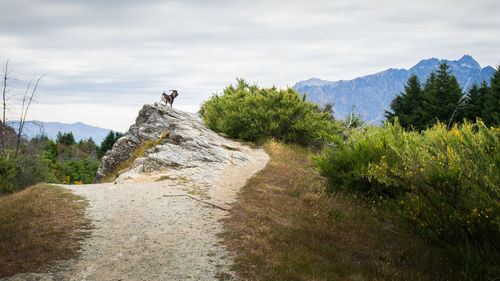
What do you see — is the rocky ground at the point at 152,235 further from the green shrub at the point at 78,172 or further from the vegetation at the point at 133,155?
the green shrub at the point at 78,172

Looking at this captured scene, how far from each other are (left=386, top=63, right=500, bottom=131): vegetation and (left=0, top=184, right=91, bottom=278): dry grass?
3212 cm

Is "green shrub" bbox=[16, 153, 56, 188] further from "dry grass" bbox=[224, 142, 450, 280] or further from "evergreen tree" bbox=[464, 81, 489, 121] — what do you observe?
"evergreen tree" bbox=[464, 81, 489, 121]

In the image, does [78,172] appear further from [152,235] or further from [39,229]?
[152,235]

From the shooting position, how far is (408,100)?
141 feet

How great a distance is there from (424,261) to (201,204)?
200 inches

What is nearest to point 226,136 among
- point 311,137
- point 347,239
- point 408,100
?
point 311,137

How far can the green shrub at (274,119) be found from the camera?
18.7 metres

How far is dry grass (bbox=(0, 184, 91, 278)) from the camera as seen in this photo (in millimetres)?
4582

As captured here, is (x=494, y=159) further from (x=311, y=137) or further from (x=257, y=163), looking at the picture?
(x=311, y=137)

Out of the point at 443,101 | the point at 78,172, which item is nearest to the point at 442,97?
the point at 443,101

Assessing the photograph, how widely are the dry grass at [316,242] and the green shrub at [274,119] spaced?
968 centimetres

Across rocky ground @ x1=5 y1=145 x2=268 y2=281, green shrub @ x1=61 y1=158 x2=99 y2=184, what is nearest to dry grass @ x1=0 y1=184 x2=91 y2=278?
rocky ground @ x1=5 y1=145 x2=268 y2=281

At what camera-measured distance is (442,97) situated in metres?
37.6

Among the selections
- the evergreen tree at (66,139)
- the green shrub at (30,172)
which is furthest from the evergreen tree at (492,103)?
the evergreen tree at (66,139)
